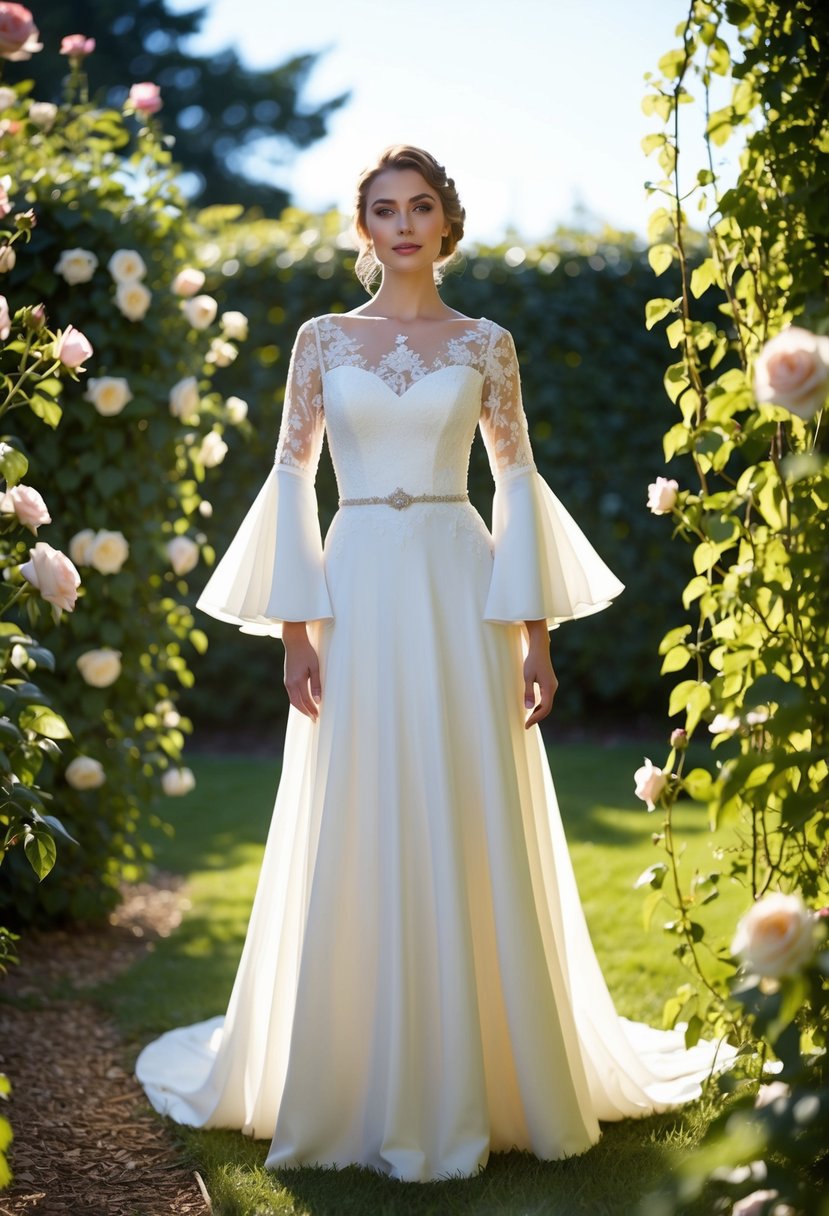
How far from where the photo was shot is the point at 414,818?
8.88 ft

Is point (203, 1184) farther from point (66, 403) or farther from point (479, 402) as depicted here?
point (66, 403)

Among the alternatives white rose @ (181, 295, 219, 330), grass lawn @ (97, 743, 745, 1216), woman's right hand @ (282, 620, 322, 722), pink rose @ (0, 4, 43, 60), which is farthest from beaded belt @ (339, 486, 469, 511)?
white rose @ (181, 295, 219, 330)

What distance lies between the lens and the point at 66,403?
4.21m

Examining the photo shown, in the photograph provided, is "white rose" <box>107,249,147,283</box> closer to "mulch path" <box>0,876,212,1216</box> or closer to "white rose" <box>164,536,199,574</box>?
"white rose" <box>164,536,199,574</box>

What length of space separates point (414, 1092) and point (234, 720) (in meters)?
5.86

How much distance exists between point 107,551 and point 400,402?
1696mm

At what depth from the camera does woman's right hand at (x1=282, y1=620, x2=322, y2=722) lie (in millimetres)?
2807

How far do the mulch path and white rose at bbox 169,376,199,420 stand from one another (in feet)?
6.12

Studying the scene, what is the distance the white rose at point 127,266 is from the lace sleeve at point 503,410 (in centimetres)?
171

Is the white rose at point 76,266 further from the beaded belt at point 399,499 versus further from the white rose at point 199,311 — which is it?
the beaded belt at point 399,499

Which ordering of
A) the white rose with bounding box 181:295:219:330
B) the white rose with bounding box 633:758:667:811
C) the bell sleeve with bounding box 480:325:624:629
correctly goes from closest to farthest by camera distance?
the white rose with bounding box 633:758:667:811 → the bell sleeve with bounding box 480:325:624:629 → the white rose with bounding box 181:295:219:330

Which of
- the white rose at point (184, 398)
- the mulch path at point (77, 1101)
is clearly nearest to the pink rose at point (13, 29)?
the white rose at point (184, 398)

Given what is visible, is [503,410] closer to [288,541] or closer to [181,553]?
[288,541]

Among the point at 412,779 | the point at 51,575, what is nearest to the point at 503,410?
the point at 412,779
